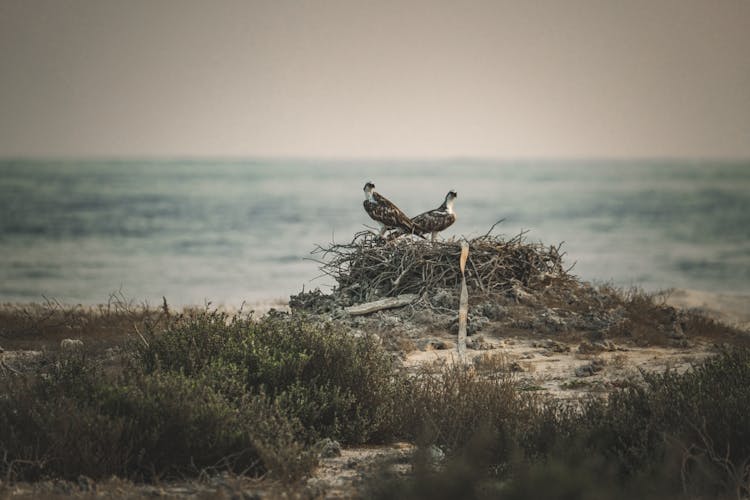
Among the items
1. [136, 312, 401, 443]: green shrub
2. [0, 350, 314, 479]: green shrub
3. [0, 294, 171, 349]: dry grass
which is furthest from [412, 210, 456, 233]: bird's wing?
[0, 350, 314, 479]: green shrub

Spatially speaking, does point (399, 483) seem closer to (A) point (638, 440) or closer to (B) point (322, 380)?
(A) point (638, 440)

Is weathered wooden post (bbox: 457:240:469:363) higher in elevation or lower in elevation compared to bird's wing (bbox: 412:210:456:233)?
lower

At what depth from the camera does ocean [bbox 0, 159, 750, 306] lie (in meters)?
28.7

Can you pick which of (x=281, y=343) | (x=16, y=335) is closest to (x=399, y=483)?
(x=281, y=343)

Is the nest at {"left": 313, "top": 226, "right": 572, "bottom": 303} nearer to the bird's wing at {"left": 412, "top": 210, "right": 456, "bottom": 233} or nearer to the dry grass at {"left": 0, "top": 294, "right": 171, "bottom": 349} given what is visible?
the bird's wing at {"left": 412, "top": 210, "right": 456, "bottom": 233}

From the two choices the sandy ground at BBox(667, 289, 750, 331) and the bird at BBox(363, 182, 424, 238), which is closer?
the bird at BBox(363, 182, 424, 238)

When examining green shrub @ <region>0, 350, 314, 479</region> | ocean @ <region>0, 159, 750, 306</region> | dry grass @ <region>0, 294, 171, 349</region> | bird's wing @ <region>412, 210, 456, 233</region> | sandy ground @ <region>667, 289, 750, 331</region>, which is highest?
bird's wing @ <region>412, 210, 456, 233</region>

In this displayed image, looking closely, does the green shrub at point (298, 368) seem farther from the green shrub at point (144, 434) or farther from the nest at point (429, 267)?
the nest at point (429, 267)

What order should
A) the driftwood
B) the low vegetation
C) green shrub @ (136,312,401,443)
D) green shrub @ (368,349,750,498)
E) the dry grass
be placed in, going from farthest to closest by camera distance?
the driftwood → the dry grass → green shrub @ (136,312,401,443) → the low vegetation → green shrub @ (368,349,750,498)

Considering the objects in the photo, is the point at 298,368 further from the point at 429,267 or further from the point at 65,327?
the point at 65,327

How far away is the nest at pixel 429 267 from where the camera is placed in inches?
506

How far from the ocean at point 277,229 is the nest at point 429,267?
67 centimetres

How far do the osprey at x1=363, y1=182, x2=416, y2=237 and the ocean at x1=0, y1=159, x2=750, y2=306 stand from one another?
4.76 feet

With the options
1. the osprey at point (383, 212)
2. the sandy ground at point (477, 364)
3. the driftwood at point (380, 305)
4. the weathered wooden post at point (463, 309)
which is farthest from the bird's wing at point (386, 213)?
the sandy ground at point (477, 364)
